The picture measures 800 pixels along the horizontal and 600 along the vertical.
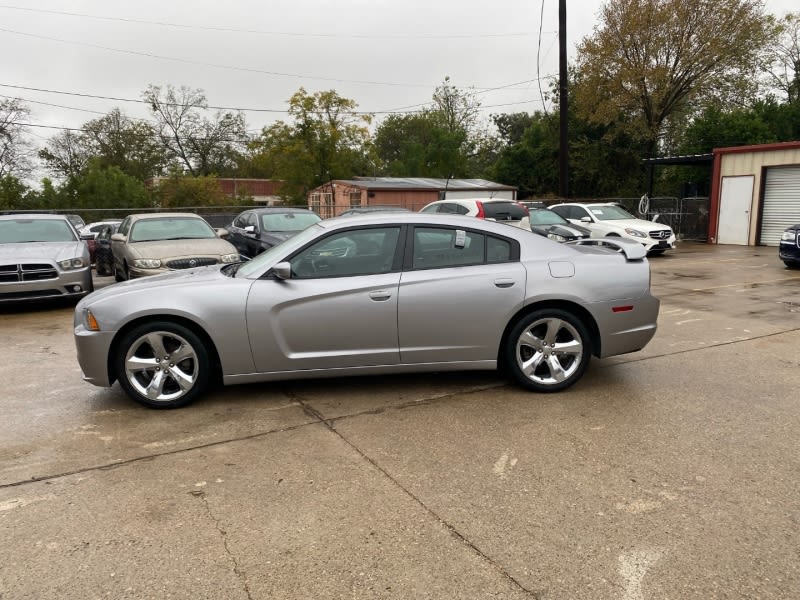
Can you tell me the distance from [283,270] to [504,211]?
927 cm

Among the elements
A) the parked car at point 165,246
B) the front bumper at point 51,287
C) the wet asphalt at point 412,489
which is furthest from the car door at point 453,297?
the front bumper at point 51,287

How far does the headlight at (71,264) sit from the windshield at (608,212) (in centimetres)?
1318

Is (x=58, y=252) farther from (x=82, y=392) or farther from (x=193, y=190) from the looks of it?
(x=193, y=190)

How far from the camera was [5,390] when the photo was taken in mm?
5426

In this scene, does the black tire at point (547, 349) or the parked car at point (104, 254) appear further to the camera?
the parked car at point (104, 254)

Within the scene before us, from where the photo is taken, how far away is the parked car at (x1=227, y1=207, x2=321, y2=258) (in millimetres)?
12773

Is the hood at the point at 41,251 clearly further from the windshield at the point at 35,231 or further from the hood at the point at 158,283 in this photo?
the hood at the point at 158,283

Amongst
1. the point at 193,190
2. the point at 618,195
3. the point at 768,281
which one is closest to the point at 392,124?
the point at 193,190

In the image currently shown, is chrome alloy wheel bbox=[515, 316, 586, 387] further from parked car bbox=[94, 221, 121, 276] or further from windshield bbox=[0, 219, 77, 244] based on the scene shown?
parked car bbox=[94, 221, 121, 276]

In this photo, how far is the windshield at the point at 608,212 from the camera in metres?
17.3

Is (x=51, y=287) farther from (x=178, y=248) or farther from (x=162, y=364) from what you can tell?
(x=162, y=364)

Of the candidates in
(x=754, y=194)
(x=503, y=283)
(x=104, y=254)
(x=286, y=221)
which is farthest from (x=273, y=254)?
(x=754, y=194)

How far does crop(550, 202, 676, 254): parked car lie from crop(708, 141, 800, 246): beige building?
17.8 ft

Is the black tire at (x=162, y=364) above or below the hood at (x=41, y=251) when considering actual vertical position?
below
